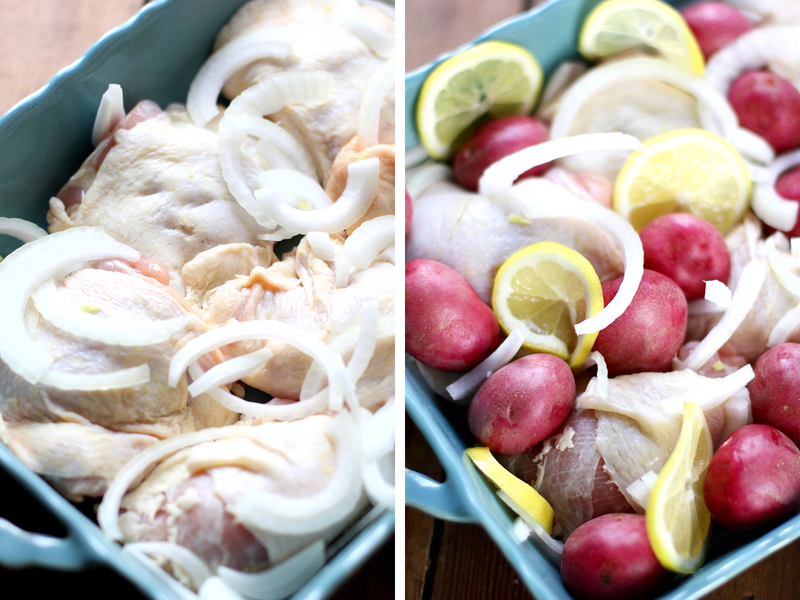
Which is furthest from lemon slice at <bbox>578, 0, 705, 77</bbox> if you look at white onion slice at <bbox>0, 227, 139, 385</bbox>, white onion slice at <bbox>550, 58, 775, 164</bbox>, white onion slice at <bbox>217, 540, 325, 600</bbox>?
white onion slice at <bbox>217, 540, 325, 600</bbox>

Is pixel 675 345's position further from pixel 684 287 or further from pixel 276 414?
pixel 276 414

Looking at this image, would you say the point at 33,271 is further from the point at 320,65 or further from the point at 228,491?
the point at 320,65

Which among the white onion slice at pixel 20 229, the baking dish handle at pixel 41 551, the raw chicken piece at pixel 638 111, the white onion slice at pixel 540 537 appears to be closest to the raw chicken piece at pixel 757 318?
the raw chicken piece at pixel 638 111

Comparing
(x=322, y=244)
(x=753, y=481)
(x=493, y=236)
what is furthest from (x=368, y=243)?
(x=753, y=481)

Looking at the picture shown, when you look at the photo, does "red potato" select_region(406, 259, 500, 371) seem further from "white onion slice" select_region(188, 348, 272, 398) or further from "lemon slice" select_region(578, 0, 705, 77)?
"lemon slice" select_region(578, 0, 705, 77)

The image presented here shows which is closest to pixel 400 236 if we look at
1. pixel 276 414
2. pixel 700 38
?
pixel 276 414

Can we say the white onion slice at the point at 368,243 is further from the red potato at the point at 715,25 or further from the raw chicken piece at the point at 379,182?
the red potato at the point at 715,25
